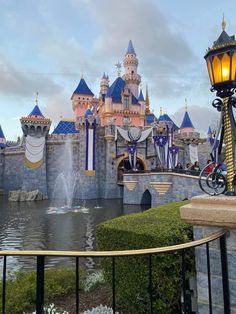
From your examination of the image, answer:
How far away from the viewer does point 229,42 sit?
3107mm

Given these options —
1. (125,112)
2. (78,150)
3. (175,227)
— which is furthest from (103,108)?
(175,227)

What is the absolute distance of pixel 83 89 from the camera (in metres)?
42.7

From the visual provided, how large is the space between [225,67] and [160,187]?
722 inches

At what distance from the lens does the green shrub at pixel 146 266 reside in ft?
11.7

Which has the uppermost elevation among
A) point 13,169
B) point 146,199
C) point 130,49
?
point 130,49

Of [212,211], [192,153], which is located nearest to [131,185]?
[192,153]

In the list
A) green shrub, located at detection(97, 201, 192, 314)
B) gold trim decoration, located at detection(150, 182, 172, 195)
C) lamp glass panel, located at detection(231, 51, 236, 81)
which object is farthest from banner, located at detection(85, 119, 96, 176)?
lamp glass panel, located at detection(231, 51, 236, 81)

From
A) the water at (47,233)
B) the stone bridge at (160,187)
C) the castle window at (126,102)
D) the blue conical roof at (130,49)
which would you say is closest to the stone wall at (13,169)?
the castle window at (126,102)

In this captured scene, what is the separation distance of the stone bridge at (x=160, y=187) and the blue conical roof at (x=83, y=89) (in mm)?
21480

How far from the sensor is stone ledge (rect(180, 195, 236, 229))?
8.64 feet

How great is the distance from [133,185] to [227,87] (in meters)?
22.9

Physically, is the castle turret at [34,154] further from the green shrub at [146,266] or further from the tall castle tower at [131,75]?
the green shrub at [146,266]

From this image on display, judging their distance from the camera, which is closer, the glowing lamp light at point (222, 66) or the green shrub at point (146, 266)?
the glowing lamp light at point (222, 66)

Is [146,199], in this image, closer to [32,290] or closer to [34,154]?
[34,154]
